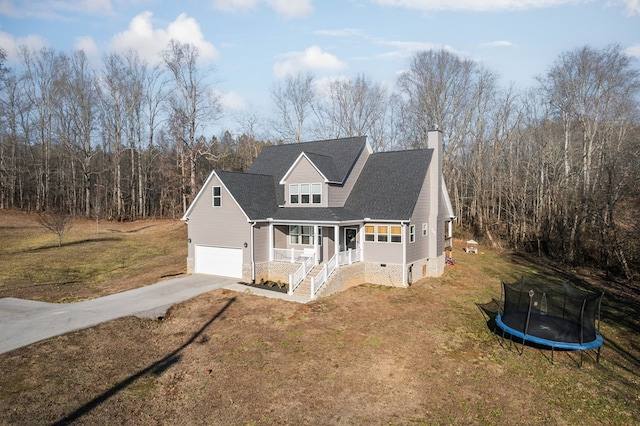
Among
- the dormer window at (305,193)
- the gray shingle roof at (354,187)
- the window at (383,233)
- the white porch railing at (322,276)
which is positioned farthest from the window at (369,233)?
the dormer window at (305,193)

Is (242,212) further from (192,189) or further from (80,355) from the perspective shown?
(192,189)

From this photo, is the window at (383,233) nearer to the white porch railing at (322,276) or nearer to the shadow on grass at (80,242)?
the white porch railing at (322,276)

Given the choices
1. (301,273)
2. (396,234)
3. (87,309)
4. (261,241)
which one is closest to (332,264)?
(301,273)

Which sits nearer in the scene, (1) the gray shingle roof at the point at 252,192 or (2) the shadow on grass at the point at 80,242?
(1) the gray shingle roof at the point at 252,192

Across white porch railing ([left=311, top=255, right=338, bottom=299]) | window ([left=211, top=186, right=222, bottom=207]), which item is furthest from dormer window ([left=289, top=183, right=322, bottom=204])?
white porch railing ([left=311, top=255, right=338, bottom=299])

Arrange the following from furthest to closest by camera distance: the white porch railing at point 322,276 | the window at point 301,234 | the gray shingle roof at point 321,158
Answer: the gray shingle roof at point 321,158 → the window at point 301,234 → the white porch railing at point 322,276

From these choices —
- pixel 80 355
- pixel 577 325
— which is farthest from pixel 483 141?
pixel 80 355

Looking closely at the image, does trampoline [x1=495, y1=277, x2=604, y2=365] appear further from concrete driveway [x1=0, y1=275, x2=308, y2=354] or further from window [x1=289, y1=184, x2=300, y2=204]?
window [x1=289, y1=184, x2=300, y2=204]
